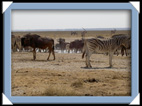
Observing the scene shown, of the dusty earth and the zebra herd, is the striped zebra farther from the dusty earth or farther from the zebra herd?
the dusty earth

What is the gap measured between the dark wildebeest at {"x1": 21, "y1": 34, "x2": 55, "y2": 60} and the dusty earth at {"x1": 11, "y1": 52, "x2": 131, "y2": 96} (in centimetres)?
23

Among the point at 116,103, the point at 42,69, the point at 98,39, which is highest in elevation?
the point at 98,39

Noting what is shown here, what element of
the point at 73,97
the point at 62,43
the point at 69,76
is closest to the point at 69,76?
the point at 69,76

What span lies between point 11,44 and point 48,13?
1.14m

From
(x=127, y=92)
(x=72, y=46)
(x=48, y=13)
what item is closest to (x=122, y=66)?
(x=127, y=92)

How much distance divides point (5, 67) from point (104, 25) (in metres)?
2.55

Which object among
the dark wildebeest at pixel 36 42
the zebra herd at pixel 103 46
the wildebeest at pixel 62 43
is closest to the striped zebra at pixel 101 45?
the zebra herd at pixel 103 46

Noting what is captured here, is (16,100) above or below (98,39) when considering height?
below

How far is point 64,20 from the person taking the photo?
10797mm

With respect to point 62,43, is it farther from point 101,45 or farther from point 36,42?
point 101,45

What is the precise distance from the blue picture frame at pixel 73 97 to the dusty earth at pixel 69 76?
109mm

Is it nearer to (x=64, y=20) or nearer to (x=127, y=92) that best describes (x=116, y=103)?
(x=127, y=92)

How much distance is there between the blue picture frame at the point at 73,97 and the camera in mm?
10641

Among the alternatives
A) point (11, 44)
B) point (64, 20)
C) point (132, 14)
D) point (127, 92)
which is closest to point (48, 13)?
point (64, 20)
